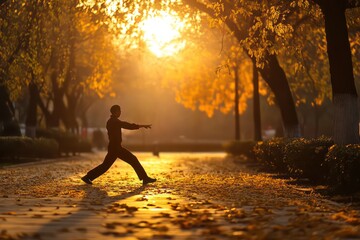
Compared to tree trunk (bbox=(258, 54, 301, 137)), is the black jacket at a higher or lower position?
lower

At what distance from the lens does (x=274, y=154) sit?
26.0m

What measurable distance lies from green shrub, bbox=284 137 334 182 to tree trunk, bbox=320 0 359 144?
820 mm

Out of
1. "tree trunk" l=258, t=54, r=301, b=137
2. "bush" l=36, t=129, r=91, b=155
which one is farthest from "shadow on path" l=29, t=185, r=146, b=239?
"bush" l=36, t=129, r=91, b=155

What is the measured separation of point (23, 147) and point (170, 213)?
74.5 feet

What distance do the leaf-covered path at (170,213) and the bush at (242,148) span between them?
17.9m

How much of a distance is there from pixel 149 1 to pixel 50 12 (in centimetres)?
518

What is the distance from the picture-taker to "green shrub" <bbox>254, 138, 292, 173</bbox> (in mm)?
25025

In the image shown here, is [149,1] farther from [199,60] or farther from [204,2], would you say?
[199,60]

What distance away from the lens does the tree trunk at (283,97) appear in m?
27.0

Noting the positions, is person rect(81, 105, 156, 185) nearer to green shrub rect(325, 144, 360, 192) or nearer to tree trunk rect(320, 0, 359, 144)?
tree trunk rect(320, 0, 359, 144)

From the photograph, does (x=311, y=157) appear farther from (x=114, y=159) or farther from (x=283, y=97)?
(x=283, y=97)

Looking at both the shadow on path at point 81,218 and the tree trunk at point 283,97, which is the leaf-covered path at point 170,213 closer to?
the shadow on path at point 81,218

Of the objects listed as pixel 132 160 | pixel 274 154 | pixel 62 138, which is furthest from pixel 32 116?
pixel 132 160

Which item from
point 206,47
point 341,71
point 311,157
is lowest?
point 311,157
